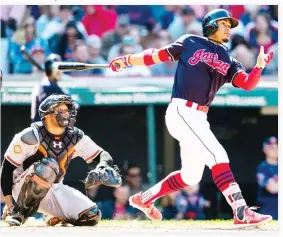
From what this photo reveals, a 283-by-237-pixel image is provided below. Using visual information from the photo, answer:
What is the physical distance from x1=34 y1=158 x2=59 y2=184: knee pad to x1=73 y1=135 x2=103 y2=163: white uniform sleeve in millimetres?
Result: 342

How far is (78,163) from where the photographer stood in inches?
371

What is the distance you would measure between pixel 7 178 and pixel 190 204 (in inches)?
118

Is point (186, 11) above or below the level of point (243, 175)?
above

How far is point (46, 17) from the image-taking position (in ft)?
32.6

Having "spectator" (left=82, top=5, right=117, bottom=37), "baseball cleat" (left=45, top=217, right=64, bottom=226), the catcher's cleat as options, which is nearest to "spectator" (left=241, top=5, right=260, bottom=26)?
"spectator" (left=82, top=5, right=117, bottom=37)

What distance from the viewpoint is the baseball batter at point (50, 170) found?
6250 mm

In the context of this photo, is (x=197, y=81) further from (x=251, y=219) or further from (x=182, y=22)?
(x=182, y=22)

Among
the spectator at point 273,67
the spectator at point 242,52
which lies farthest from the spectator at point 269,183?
the spectator at point 242,52

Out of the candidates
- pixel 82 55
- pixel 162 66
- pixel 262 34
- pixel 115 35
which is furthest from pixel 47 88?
pixel 262 34

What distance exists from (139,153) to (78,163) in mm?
761

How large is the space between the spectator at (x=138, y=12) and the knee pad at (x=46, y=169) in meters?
4.20

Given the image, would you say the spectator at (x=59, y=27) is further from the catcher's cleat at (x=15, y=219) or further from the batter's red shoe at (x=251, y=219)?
the batter's red shoe at (x=251, y=219)

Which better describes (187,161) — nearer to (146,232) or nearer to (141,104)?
(146,232)

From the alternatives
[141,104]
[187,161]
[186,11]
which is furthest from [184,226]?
[186,11]
